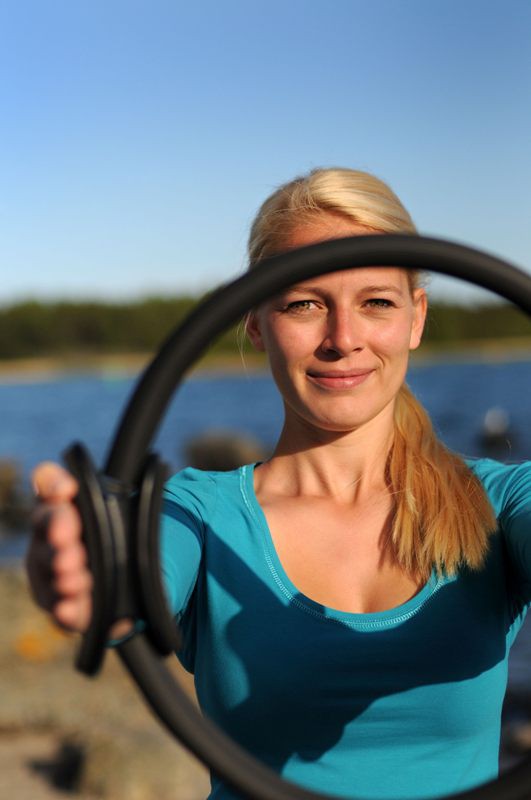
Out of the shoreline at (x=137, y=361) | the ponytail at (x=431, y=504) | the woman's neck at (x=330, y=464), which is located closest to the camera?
the ponytail at (x=431, y=504)

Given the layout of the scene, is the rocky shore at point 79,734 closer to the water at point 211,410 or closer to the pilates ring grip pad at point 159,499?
the pilates ring grip pad at point 159,499

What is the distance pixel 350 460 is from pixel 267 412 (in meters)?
35.7

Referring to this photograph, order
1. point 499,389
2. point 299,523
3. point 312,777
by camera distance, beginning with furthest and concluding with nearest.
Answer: point 499,389 < point 299,523 < point 312,777

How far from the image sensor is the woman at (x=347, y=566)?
157 cm

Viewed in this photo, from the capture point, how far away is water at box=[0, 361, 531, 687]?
25781 mm

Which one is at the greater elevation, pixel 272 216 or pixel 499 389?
pixel 272 216

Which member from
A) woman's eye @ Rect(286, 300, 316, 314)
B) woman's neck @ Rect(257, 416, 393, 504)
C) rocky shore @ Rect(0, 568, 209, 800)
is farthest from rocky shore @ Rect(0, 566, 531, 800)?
woman's eye @ Rect(286, 300, 316, 314)

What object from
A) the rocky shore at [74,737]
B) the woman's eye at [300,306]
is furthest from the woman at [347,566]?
the rocky shore at [74,737]

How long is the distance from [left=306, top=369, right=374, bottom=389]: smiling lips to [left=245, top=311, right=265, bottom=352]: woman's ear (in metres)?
A: 0.22

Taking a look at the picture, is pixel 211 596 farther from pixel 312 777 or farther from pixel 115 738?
pixel 115 738

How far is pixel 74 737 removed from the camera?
545cm

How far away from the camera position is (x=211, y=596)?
1.64 metres

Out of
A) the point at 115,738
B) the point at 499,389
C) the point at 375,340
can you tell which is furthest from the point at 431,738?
the point at 499,389

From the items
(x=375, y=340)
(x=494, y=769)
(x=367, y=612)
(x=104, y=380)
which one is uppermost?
(x=375, y=340)
